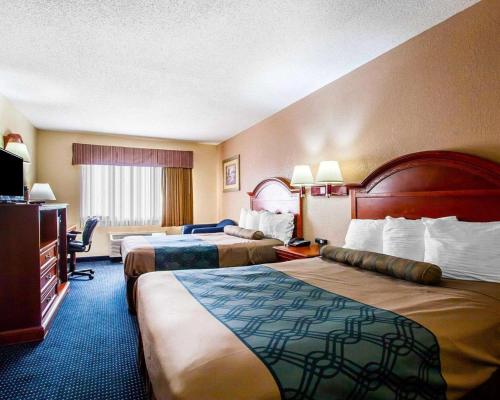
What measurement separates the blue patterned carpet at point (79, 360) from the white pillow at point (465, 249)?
6.60 ft

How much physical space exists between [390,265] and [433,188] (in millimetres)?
755

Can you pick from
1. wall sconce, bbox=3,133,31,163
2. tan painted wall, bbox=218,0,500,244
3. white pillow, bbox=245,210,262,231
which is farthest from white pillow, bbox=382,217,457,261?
wall sconce, bbox=3,133,31,163

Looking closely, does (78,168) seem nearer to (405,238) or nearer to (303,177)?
(303,177)

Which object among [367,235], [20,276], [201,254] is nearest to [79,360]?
[20,276]

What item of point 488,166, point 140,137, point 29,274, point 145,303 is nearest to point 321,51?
point 488,166

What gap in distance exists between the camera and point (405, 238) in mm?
2180

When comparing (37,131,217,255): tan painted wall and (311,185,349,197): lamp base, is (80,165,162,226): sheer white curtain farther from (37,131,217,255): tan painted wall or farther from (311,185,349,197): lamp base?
(311,185,349,197): lamp base

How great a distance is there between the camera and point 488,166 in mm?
1918

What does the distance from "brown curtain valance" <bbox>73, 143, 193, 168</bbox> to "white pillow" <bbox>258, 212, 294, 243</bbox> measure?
295 cm

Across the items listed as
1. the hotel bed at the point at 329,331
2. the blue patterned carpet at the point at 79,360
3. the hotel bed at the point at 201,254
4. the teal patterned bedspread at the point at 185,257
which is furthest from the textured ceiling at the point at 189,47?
the blue patterned carpet at the point at 79,360

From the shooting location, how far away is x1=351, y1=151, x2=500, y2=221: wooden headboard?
1938 mm

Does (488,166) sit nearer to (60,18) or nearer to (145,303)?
(145,303)

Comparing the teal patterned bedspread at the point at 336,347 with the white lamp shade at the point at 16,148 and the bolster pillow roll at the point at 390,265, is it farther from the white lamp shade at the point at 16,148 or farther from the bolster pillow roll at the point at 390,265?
the white lamp shade at the point at 16,148

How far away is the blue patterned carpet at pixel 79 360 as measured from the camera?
73.3 inches
